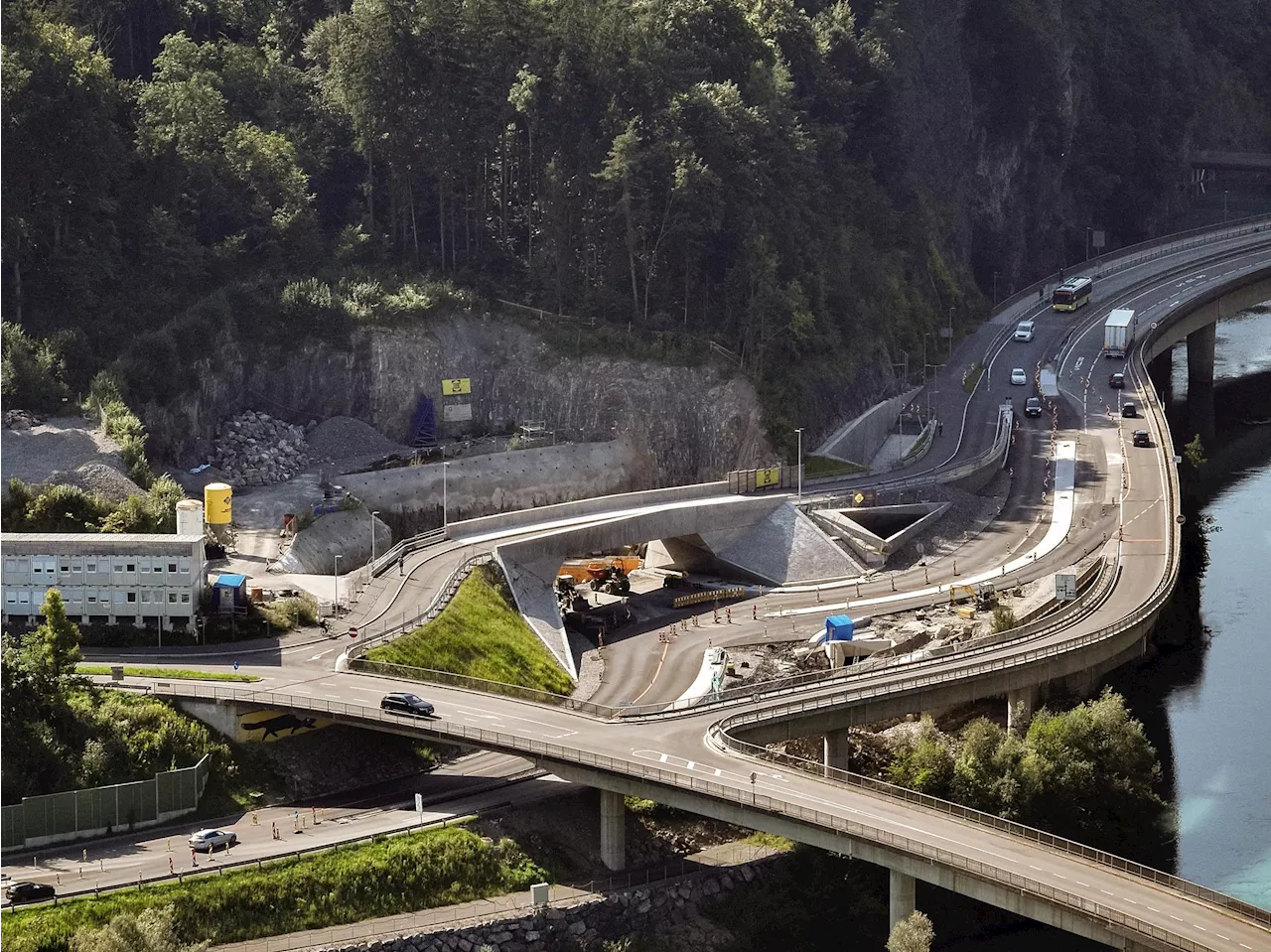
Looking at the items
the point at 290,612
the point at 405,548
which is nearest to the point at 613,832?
the point at 290,612

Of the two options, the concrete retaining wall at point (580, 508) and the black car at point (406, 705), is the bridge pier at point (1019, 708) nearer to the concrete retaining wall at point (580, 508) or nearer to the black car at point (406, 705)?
the black car at point (406, 705)

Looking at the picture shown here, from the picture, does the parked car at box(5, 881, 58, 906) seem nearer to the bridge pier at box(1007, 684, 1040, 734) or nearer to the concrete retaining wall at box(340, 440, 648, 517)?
the bridge pier at box(1007, 684, 1040, 734)

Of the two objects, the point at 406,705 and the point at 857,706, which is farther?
the point at 857,706

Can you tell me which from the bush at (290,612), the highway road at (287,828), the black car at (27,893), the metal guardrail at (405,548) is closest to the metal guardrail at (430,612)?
the bush at (290,612)

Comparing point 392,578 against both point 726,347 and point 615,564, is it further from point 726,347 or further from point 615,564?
point 726,347

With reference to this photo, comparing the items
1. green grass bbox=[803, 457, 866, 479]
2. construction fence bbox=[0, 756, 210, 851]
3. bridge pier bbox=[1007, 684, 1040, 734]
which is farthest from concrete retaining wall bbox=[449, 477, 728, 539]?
construction fence bbox=[0, 756, 210, 851]

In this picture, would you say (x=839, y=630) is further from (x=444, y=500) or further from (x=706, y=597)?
(x=444, y=500)
